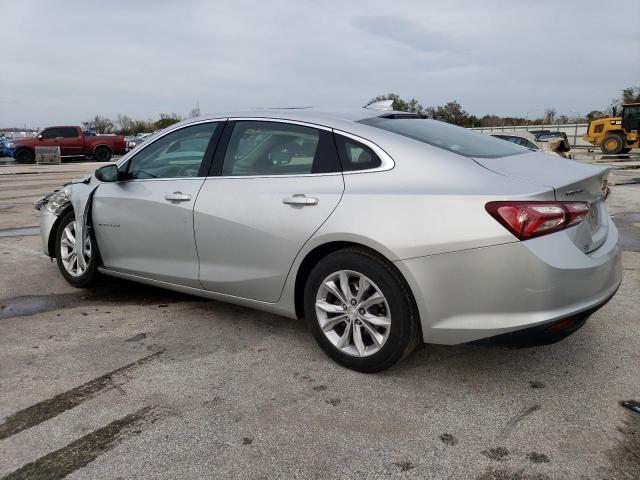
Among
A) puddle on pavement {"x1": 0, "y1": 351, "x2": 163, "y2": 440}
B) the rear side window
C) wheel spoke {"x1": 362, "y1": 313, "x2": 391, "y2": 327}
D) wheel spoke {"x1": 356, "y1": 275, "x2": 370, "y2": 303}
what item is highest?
the rear side window

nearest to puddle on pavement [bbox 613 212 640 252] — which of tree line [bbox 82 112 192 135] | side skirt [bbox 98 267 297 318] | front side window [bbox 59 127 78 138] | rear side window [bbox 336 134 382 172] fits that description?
rear side window [bbox 336 134 382 172]

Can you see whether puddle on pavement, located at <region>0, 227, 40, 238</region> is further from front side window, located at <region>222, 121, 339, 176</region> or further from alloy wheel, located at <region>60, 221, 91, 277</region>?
front side window, located at <region>222, 121, 339, 176</region>

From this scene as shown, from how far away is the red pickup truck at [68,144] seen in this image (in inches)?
1062

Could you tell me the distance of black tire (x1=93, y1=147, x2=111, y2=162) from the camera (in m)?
28.6

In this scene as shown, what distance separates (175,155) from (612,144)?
2797 cm

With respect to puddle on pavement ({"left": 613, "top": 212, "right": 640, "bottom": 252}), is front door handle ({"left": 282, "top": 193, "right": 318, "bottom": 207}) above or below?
above

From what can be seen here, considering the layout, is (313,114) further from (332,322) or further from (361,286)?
(332,322)

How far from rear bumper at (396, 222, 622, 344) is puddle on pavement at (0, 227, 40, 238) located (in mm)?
6608

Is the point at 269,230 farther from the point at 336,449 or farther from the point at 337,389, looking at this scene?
the point at 336,449

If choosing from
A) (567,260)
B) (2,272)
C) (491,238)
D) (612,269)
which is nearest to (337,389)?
(491,238)

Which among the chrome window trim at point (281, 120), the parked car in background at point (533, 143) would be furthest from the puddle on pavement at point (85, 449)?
the parked car in background at point (533, 143)

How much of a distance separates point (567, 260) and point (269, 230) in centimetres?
167

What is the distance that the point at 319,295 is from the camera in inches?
127

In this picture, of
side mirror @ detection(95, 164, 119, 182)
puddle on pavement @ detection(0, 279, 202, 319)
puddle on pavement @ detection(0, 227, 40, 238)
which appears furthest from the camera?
puddle on pavement @ detection(0, 227, 40, 238)
